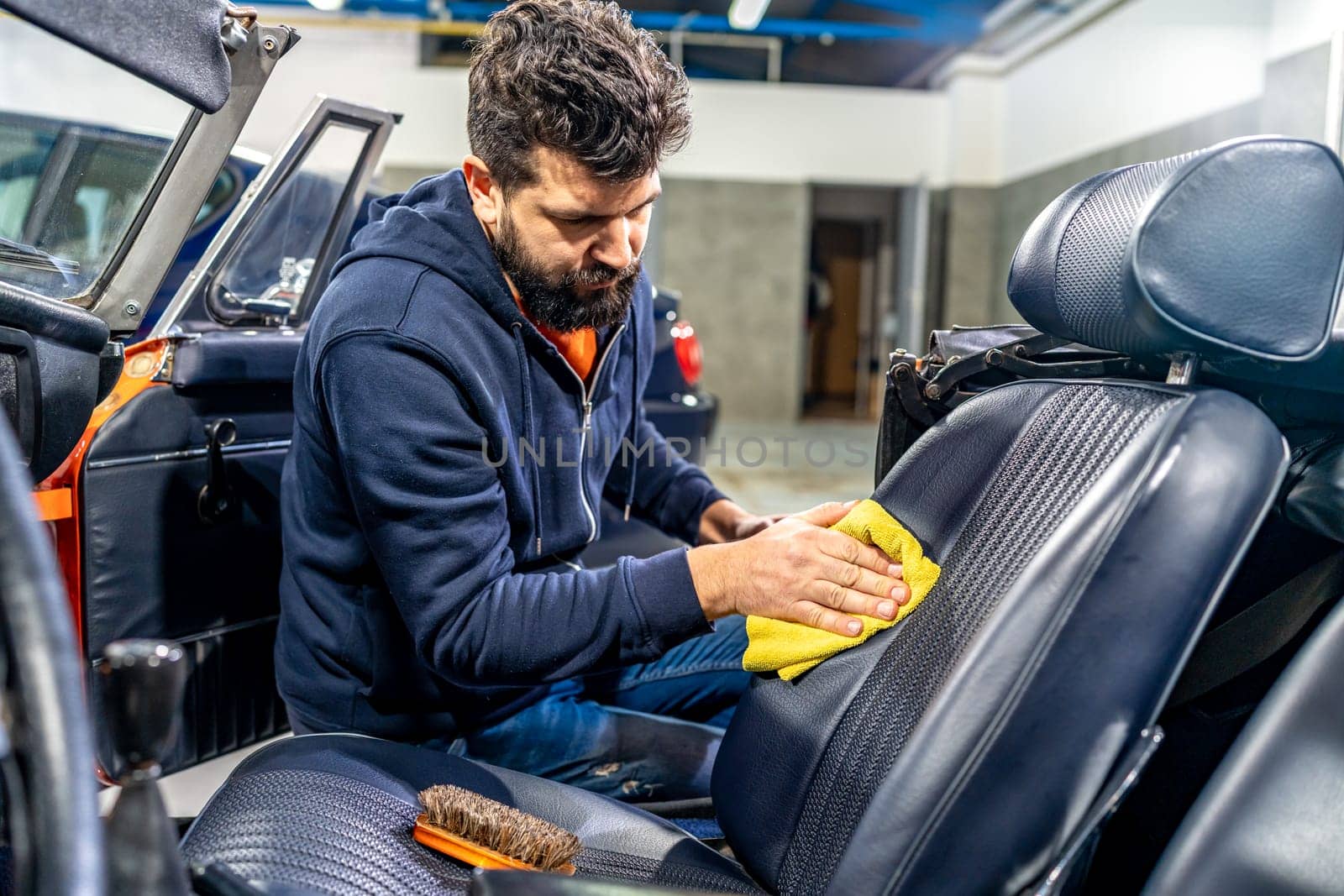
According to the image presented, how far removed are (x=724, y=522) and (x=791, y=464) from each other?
5.36 m

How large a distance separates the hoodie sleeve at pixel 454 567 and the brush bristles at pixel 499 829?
178 millimetres

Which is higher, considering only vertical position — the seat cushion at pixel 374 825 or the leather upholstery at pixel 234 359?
the leather upholstery at pixel 234 359

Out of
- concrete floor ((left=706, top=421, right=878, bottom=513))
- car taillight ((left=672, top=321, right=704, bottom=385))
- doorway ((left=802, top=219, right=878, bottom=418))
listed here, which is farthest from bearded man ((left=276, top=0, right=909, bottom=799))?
doorway ((left=802, top=219, right=878, bottom=418))

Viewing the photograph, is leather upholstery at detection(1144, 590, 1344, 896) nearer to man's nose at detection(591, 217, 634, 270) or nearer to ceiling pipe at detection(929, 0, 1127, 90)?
man's nose at detection(591, 217, 634, 270)

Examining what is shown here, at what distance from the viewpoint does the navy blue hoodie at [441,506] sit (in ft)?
3.78

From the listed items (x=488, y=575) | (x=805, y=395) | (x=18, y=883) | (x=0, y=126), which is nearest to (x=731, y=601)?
(x=488, y=575)

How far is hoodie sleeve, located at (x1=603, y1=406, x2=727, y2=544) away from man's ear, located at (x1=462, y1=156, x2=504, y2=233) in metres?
0.48

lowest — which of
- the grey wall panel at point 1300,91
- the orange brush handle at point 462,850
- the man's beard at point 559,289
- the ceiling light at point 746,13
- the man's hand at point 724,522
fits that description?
the orange brush handle at point 462,850

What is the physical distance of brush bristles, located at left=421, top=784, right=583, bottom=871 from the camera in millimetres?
960

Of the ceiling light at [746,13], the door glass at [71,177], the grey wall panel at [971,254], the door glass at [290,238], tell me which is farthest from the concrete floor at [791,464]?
the door glass at [71,177]

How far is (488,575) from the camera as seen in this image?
3.85 feet

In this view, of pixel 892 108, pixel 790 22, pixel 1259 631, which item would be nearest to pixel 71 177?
pixel 1259 631

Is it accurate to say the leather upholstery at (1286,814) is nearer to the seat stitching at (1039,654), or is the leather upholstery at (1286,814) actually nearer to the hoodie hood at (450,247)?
the seat stitching at (1039,654)

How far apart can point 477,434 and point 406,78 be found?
775 cm
